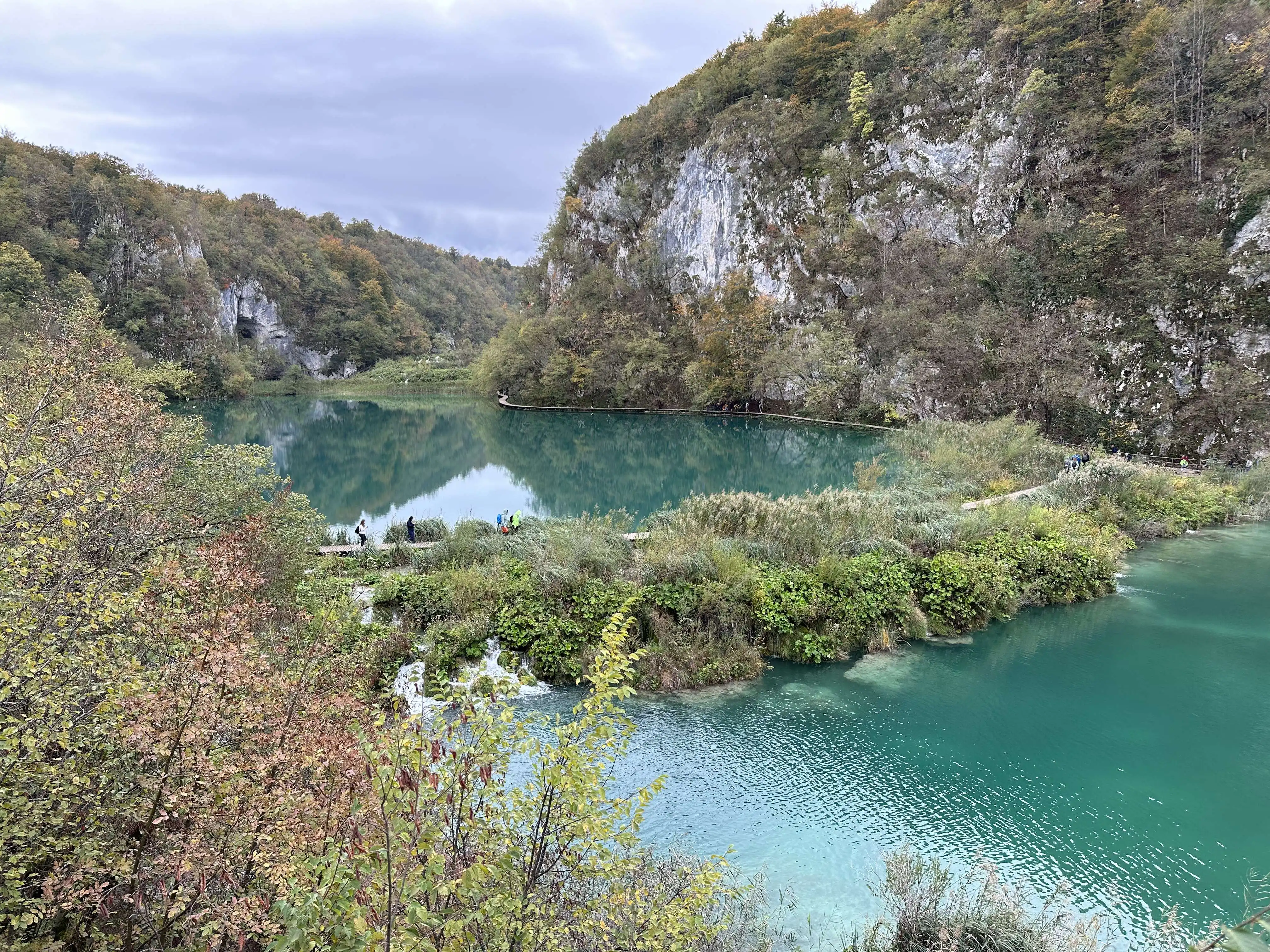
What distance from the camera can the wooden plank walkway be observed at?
1339cm

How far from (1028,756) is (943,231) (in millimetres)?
40603

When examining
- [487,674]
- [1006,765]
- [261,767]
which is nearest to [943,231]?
[1006,765]

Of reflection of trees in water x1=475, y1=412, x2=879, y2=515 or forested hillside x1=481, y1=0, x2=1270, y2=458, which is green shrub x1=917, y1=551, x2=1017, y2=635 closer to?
reflection of trees in water x1=475, y1=412, x2=879, y2=515

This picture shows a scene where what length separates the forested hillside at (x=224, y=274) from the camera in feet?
193

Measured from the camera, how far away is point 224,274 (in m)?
81.2

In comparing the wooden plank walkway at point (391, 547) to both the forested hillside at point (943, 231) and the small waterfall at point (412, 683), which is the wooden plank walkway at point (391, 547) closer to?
the small waterfall at point (412, 683)

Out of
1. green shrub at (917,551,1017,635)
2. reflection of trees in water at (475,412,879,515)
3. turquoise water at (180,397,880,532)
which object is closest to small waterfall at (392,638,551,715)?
turquoise water at (180,397,880,532)

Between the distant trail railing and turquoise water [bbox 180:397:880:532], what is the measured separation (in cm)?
155

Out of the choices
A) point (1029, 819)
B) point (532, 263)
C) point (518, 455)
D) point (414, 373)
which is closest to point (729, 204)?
point (532, 263)

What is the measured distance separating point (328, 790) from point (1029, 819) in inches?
309

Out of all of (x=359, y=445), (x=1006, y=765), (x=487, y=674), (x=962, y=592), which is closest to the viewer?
(x=1006, y=765)

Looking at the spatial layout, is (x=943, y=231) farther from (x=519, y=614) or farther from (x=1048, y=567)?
(x=519, y=614)

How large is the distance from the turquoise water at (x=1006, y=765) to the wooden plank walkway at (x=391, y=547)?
4073mm

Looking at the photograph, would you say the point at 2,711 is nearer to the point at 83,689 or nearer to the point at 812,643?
the point at 83,689
